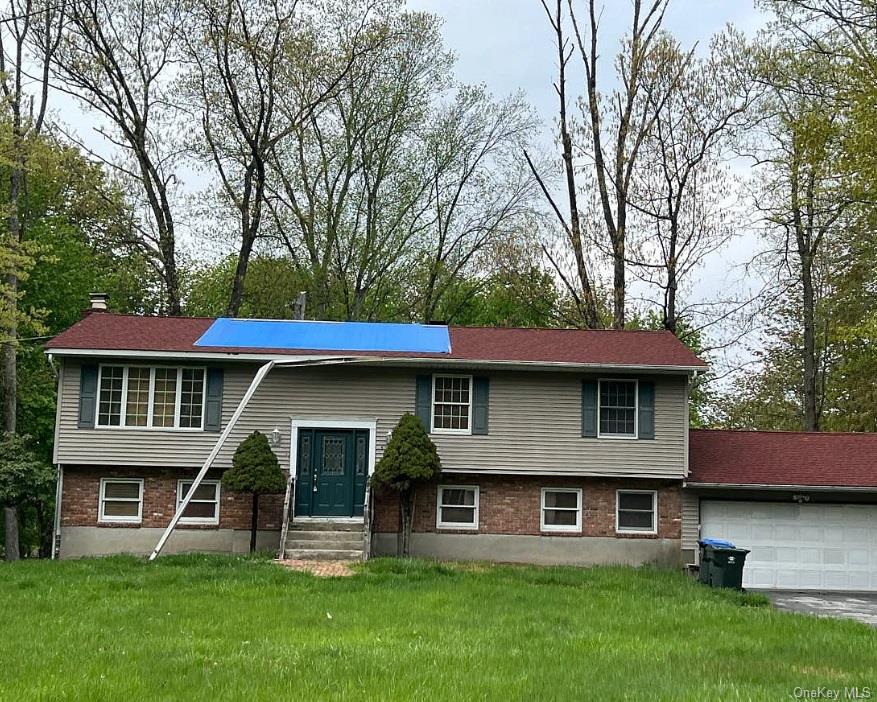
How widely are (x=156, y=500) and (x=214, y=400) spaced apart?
2.56 metres

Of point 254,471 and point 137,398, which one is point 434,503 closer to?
point 254,471

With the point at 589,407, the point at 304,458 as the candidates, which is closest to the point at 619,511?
the point at 589,407

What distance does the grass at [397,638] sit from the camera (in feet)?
30.6

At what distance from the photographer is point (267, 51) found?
31891 millimetres

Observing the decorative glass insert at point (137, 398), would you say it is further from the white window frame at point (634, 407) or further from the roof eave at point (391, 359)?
the white window frame at point (634, 407)

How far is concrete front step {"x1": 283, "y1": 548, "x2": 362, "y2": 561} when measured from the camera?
20672mm

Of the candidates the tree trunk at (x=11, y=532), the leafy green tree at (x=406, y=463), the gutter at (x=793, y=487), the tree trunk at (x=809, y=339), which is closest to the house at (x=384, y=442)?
the leafy green tree at (x=406, y=463)

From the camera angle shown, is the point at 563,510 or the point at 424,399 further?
the point at 563,510

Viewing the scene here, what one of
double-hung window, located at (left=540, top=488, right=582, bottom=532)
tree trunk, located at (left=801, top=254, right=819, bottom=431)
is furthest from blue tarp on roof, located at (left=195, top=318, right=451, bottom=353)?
tree trunk, located at (left=801, top=254, right=819, bottom=431)

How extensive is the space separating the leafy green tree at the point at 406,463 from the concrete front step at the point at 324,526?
102cm

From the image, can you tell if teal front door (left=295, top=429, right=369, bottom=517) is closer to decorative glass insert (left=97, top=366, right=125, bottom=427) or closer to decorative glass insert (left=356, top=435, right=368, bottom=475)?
decorative glass insert (left=356, top=435, right=368, bottom=475)

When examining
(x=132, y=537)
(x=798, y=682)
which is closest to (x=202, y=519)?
(x=132, y=537)

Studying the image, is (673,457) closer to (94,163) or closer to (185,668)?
(185,668)

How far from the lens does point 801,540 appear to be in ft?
75.2
